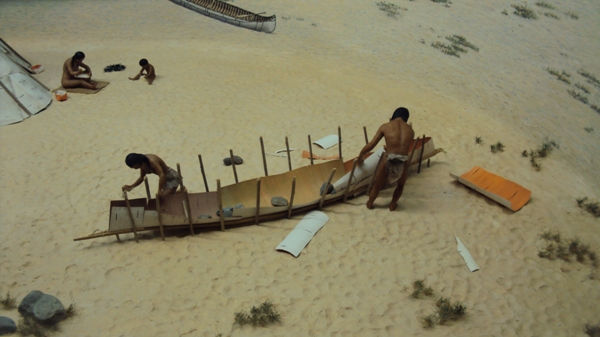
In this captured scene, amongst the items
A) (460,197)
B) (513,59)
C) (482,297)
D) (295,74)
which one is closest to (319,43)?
(295,74)

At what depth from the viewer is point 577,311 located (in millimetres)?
5559

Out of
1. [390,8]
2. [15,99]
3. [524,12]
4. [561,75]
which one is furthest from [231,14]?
[524,12]

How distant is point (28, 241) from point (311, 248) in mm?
4124

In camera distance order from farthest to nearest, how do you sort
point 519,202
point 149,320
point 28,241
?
point 519,202 → point 28,241 → point 149,320

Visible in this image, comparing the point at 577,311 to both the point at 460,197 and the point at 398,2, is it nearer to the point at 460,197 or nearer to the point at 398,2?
the point at 460,197

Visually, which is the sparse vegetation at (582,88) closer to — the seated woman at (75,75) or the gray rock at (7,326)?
the seated woman at (75,75)

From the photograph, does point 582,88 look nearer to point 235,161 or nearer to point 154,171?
point 235,161

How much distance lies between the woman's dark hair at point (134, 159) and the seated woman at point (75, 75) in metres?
5.36

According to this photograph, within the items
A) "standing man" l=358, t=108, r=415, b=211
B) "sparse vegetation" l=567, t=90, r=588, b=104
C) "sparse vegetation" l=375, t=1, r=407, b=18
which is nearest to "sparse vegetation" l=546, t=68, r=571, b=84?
"sparse vegetation" l=567, t=90, r=588, b=104

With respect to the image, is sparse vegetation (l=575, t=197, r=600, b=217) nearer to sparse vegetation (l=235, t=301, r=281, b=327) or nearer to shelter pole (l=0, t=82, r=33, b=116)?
sparse vegetation (l=235, t=301, r=281, b=327)

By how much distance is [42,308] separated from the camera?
15.4ft

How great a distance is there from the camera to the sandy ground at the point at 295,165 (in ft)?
17.5

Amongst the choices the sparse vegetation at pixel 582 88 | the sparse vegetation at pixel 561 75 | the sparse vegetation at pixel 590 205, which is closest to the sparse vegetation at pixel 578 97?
the sparse vegetation at pixel 582 88

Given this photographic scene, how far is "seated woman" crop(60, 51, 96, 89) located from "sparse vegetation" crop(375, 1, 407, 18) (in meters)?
11.4
